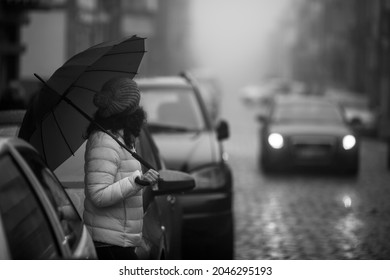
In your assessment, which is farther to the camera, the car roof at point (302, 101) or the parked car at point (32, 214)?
the car roof at point (302, 101)

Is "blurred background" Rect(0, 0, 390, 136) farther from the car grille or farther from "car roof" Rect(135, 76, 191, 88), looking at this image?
"car roof" Rect(135, 76, 191, 88)

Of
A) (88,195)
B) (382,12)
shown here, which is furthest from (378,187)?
(382,12)

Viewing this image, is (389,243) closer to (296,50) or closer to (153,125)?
(153,125)

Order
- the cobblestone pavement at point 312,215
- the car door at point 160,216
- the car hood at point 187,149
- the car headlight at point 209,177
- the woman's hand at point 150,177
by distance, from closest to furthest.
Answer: the woman's hand at point 150,177 < the car door at point 160,216 < the car headlight at point 209,177 < the car hood at point 187,149 < the cobblestone pavement at point 312,215

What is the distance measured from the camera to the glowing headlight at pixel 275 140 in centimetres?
1966

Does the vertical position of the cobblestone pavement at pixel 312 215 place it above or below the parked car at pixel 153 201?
below

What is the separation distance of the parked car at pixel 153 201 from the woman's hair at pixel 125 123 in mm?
519

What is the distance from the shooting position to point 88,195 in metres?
4.96

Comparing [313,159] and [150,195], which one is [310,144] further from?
[150,195]

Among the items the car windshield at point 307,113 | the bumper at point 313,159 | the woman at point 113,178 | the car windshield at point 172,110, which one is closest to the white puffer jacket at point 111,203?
the woman at point 113,178

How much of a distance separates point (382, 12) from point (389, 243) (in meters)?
38.8

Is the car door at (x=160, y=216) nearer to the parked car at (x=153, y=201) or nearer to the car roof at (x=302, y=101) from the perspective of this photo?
the parked car at (x=153, y=201)

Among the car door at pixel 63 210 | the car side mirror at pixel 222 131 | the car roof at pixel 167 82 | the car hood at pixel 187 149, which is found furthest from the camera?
the car roof at pixel 167 82

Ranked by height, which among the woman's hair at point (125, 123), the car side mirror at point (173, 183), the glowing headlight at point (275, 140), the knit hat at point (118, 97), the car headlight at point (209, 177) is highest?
the knit hat at point (118, 97)
